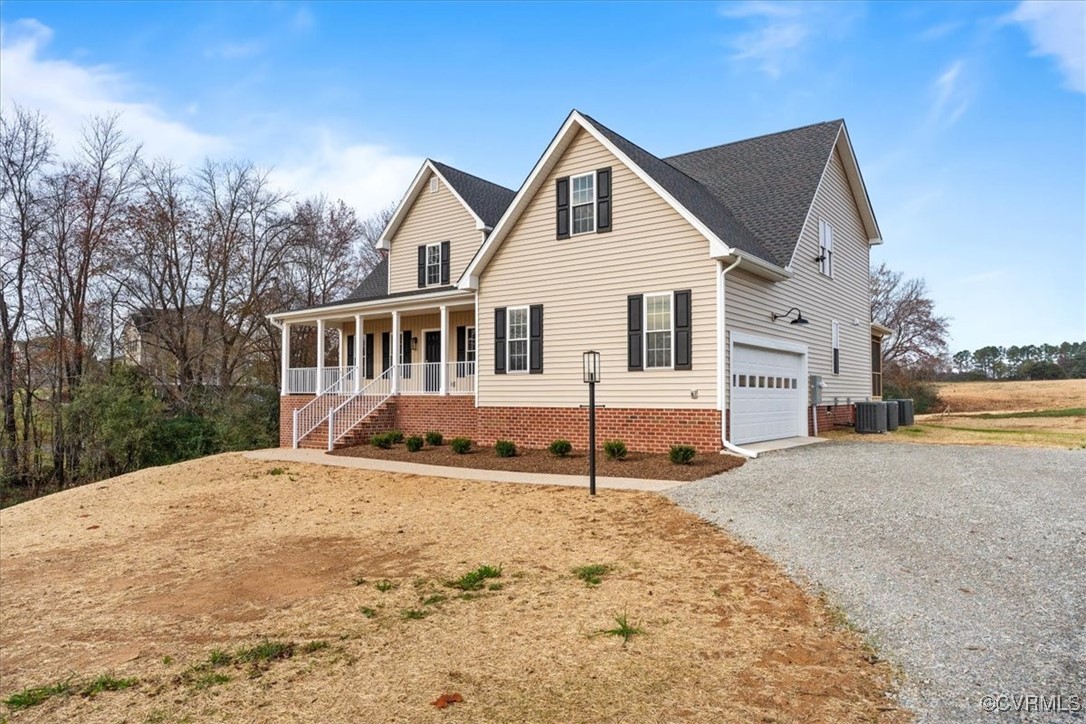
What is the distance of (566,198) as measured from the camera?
47.8 ft

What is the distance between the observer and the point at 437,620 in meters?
4.80

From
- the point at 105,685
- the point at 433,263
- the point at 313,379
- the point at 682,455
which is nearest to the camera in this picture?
the point at 105,685

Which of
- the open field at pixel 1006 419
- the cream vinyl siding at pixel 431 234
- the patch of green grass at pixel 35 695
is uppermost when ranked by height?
the cream vinyl siding at pixel 431 234

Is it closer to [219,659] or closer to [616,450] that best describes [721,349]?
[616,450]

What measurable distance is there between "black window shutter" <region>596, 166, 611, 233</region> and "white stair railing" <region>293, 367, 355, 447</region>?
857cm

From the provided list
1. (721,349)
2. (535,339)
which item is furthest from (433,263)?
(721,349)

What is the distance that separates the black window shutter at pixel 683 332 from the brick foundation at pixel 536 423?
97cm

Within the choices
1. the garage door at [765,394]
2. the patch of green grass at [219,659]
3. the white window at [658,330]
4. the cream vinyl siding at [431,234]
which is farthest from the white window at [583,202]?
the patch of green grass at [219,659]

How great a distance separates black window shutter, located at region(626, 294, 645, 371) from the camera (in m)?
13.3

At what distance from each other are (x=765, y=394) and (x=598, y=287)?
4413mm

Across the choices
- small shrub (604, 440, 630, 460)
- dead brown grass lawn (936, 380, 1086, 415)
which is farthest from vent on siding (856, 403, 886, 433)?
dead brown grass lawn (936, 380, 1086, 415)

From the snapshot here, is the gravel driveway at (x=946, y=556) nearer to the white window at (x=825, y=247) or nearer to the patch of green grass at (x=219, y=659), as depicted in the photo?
the patch of green grass at (x=219, y=659)

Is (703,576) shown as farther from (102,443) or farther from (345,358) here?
(102,443)

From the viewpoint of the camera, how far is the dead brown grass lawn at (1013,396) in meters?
→ 33.9
